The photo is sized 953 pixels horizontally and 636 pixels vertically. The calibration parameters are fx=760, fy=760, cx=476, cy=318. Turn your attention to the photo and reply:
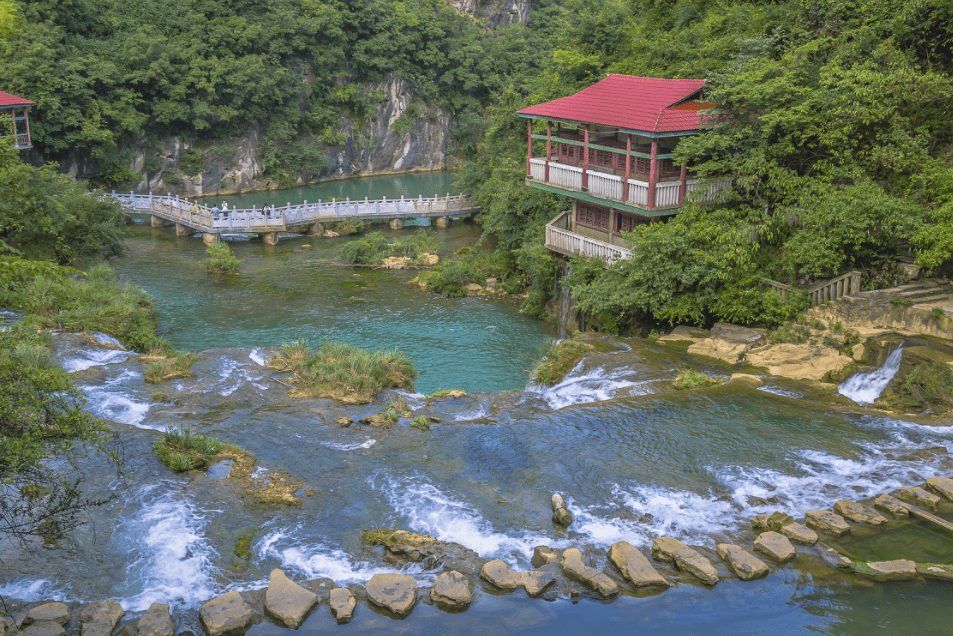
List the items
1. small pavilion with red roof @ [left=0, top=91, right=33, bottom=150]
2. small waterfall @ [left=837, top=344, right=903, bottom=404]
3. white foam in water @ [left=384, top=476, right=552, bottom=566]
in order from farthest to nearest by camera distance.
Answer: small pavilion with red roof @ [left=0, top=91, right=33, bottom=150]
small waterfall @ [left=837, top=344, right=903, bottom=404]
white foam in water @ [left=384, top=476, right=552, bottom=566]

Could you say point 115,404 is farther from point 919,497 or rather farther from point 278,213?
point 278,213

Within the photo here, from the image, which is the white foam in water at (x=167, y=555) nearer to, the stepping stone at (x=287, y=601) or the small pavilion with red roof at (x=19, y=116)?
the stepping stone at (x=287, y=601)

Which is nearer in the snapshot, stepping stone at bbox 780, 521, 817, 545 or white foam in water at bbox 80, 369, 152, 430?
stepping stone at bbox 780, 521, 817, 545

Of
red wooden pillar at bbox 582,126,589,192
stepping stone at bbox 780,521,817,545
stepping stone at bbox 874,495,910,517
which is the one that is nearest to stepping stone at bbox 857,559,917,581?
stepping stone at bbox 780,521,817,545

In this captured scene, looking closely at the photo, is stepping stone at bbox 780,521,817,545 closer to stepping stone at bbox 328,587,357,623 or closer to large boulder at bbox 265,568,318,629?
stepping stone at bbox 328,587,357,623

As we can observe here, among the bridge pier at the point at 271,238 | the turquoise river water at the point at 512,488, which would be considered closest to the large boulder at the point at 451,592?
the turquoise river water at the point at 512,488
